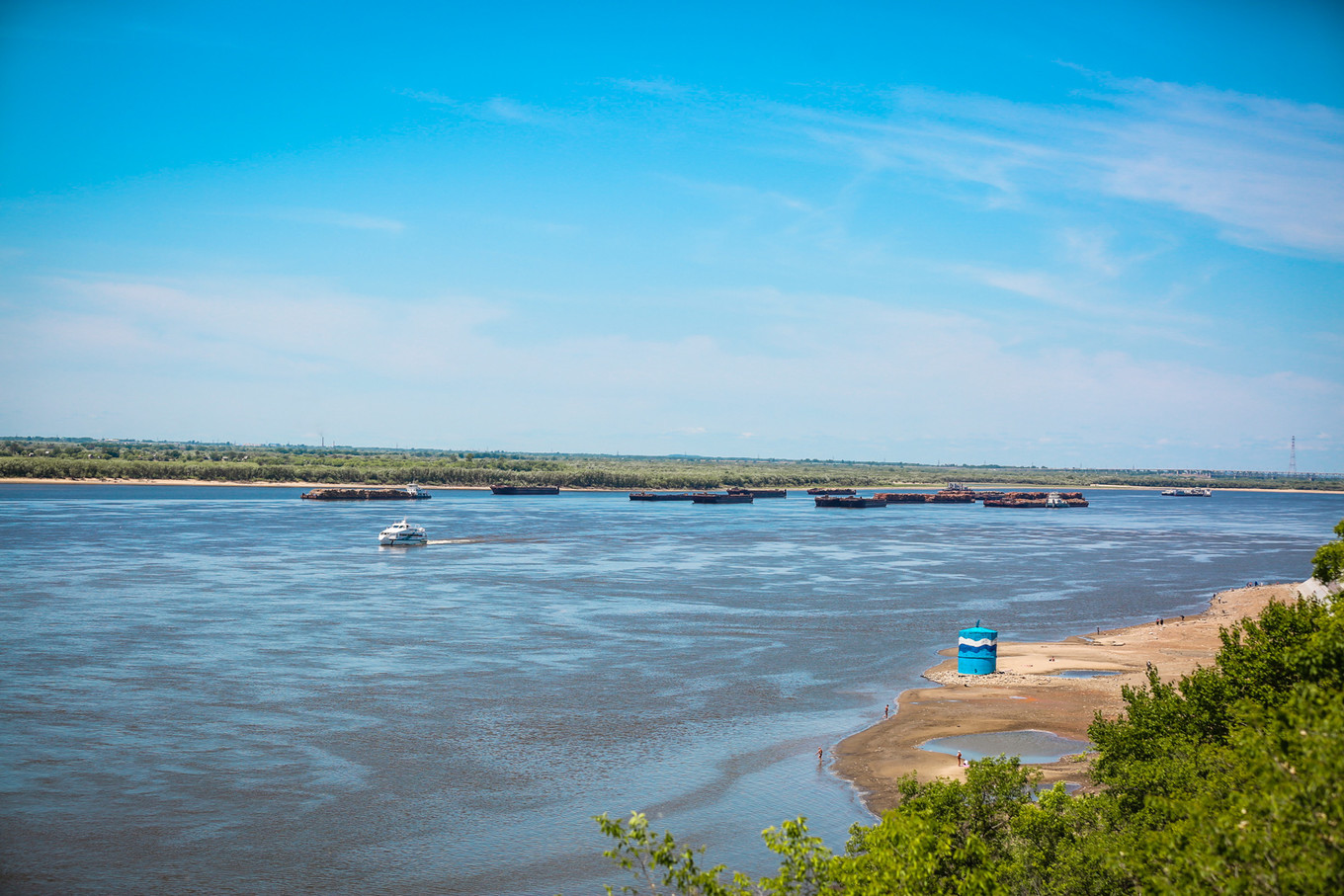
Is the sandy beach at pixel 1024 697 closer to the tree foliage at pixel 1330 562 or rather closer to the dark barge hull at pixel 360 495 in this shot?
the tree foliage at pixel 1330 562

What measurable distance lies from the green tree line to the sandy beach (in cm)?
500

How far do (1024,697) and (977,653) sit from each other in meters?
3.72

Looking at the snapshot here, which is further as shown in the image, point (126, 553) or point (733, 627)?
point (126, 553)

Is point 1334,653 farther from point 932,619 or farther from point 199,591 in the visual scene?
point 199,591

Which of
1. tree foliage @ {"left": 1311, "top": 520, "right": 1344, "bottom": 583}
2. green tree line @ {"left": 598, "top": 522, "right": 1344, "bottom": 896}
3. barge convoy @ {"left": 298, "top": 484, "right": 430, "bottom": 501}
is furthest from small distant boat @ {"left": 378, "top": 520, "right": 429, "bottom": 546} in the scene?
barge convoy @ {"left": 298, "top": 484, "right": 430, "bottom": 501}

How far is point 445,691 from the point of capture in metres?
39.7

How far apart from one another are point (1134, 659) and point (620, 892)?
108 feet

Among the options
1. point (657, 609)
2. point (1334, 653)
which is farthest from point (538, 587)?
point (1334, 653)

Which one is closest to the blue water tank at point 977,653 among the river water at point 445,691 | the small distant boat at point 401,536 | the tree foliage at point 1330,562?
the river water at point 445,691

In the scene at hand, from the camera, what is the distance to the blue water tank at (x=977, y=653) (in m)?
43.2

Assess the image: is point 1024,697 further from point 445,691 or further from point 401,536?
point 401,536

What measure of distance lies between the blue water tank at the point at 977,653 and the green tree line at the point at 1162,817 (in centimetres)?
1701

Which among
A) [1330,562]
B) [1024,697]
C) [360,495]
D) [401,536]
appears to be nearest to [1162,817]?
[1330,562]

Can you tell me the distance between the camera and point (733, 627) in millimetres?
54625
